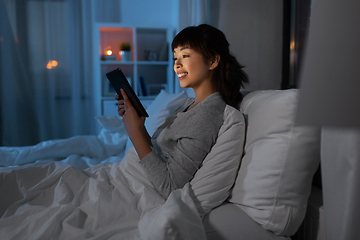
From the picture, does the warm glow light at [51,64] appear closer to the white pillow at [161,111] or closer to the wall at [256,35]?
the wall at [256,35]

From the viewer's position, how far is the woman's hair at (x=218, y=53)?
936 mm

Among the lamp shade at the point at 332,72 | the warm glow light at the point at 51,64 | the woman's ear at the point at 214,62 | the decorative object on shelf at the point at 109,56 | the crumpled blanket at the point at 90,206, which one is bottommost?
the crumpled blanket at the point at 90,206

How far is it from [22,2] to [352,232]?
358 centimetres

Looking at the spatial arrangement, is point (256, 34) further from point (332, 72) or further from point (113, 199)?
point (332, 72)

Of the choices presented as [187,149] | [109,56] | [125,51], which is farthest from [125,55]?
[187,149]

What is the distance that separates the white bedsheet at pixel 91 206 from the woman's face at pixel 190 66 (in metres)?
0.35

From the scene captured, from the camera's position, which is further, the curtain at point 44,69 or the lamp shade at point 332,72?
the curtain at point 44,69

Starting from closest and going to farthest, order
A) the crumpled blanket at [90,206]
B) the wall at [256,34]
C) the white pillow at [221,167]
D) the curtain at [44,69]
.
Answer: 1. the crumpled blanket at [90,206]
2. the white pillow at [221,167]
3. the wall at [256,34]
4. the curtain at [44,69]

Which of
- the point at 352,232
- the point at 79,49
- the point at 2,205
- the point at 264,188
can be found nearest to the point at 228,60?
the point at 264,188

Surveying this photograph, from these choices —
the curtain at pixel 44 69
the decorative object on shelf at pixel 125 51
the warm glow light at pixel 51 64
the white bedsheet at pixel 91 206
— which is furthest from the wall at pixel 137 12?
the white bedsheet at pixel 91 206

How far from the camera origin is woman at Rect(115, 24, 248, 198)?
2.54 feet

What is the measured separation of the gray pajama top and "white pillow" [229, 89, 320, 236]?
0.46ft

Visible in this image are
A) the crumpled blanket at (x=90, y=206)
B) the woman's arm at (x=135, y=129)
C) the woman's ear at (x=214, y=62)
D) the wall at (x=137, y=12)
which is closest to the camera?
the crumpled blanket at (x=90, y=206)

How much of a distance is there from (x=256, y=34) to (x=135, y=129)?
1422mm
